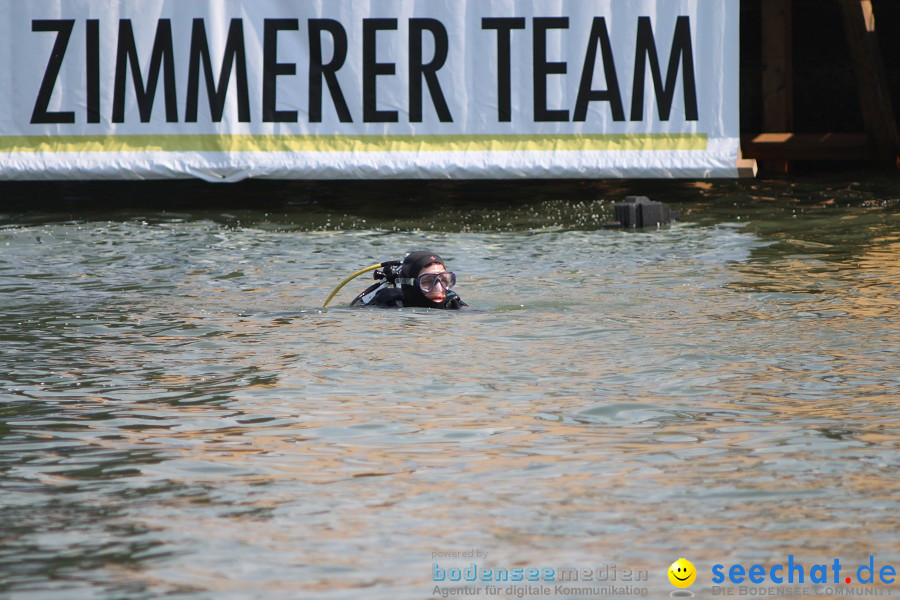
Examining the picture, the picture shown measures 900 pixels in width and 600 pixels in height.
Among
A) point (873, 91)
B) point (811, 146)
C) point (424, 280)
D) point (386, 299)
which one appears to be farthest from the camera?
point (811, 146)

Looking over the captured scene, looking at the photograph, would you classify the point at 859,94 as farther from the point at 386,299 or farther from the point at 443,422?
the point at 443,422

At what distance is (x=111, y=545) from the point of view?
4.38 m

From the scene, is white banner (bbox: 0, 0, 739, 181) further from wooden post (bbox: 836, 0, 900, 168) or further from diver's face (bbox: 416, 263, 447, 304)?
diver's face (bbox: 416, 263, 447, 304)

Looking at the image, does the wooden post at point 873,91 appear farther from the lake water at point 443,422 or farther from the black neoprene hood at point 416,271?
the black neoprene hood at point 416,271

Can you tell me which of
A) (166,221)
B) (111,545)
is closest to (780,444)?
(111,545)

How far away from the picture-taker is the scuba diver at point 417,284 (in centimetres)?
908

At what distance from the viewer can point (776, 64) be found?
15.8 meters

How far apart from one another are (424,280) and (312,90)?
5673 millimetres

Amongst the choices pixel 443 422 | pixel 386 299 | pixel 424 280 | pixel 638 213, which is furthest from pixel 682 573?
pixel 638 213

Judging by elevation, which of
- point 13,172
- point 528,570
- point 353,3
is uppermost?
point 353,3

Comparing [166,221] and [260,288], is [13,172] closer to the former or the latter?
[166,221]

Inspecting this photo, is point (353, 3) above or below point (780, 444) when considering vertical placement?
above

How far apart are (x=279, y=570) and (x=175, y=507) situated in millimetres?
763

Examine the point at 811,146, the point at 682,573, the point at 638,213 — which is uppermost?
the point at 811,146
